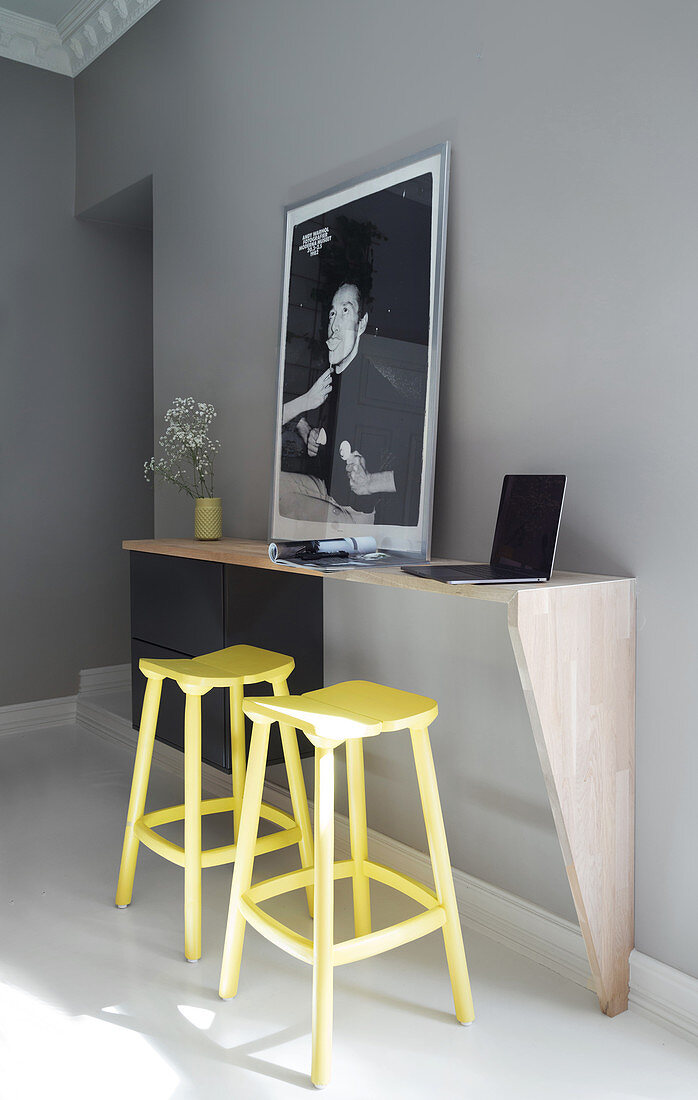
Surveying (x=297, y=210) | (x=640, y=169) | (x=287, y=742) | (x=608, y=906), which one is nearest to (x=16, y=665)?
(x=287, y=742)

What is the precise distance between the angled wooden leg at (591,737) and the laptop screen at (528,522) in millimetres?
138

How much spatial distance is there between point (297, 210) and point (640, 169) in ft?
3.93

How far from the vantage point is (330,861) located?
1.59 meters

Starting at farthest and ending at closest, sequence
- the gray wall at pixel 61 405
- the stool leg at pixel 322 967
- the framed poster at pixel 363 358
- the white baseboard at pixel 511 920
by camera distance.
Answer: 1. the gray wall at pixel 61 405
2. the framed poster at pixel 363 358
3. the white baseboard at pixel 511 920
4. the stool leg at pixel 322 967

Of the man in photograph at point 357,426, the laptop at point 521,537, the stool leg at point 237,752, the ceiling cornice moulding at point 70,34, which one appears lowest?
the stool leg at point 237,752

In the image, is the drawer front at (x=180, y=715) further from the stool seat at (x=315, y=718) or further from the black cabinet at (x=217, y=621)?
the stool seat at (x=315, y=718)

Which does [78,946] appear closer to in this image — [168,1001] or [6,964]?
[6,964]

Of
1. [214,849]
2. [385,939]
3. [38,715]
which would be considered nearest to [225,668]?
[214,849]

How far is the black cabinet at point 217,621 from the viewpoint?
2.40 m

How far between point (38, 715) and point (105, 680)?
35 centimetres

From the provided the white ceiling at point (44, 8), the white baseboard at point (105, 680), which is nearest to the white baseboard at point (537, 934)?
the white baseboard at point (105, 680)

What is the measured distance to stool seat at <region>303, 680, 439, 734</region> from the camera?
1.73 metres

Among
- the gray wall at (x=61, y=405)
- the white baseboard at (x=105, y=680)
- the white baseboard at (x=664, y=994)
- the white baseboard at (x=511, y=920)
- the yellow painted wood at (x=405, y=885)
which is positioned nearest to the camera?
the white baseboard at (x=664, y=994)

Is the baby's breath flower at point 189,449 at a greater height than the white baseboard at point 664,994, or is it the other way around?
the baby's breath flower at point 189,449
